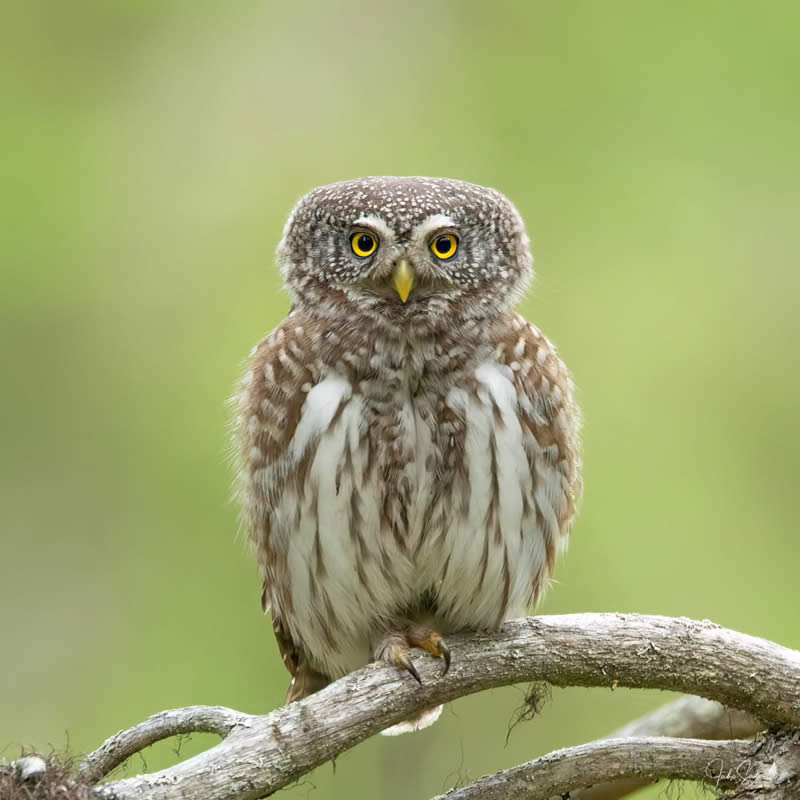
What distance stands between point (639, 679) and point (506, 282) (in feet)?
3.45

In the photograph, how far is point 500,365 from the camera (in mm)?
3545

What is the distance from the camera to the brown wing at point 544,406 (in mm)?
3551

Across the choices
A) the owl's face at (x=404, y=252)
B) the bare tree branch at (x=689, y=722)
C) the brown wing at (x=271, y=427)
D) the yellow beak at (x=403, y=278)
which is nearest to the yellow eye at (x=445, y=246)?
the owl's face at (x=404, y=252)

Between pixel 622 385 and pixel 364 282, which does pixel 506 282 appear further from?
pixel 622 385

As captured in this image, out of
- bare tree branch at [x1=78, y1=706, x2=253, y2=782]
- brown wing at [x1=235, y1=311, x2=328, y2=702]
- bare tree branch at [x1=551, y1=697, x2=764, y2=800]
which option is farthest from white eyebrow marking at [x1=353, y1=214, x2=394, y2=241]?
bare tree branch at [x1=551, y1=697, x2=764, y2=800]

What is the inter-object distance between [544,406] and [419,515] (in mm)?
412

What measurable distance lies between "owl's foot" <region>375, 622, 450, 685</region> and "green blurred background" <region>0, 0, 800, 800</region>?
2.43 metres

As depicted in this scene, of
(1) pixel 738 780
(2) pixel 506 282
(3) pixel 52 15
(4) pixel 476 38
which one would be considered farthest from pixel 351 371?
(3) pixel 52 15

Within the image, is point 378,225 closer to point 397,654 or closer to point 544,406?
point 544,406

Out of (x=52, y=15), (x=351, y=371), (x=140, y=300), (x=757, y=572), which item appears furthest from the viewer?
(x=52, y=15)

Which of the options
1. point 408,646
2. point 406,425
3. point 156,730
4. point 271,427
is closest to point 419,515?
point 406,425

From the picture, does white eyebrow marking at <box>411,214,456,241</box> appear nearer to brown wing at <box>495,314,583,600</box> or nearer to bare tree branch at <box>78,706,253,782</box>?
brown wing at <box>495,314,583,600</box>

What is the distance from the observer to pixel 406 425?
3455 millimetres

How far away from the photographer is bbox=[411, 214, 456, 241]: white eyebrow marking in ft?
11.4
